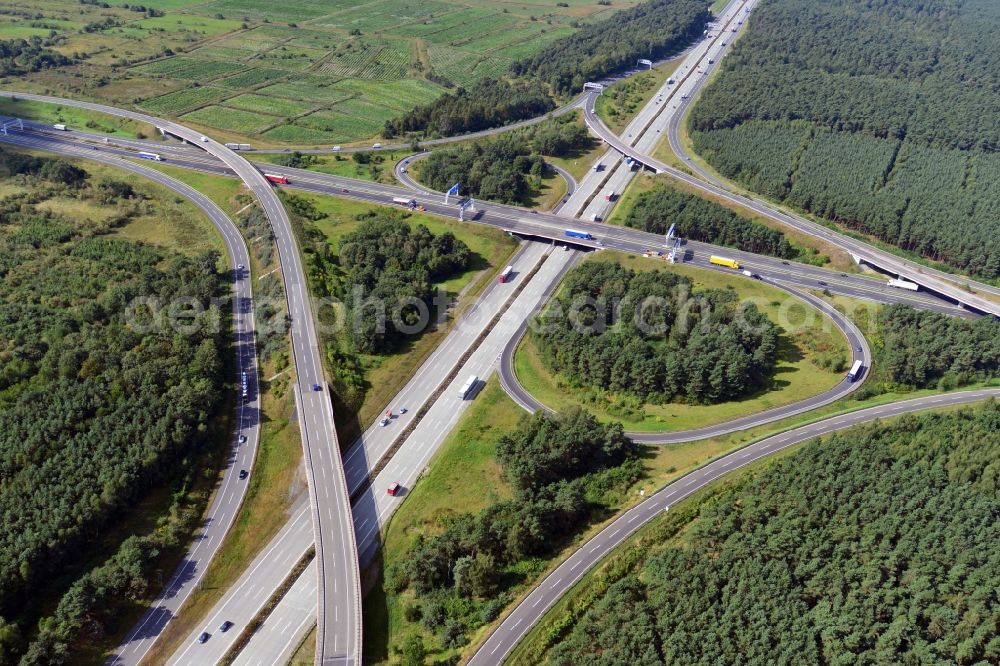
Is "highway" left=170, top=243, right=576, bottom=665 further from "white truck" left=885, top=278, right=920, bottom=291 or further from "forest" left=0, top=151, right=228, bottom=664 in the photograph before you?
"white truck" left=885, top=278, right=920, bottom=291

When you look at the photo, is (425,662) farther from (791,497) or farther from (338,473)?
(791,497)

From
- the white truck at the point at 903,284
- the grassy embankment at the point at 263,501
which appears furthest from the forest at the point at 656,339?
the grassy embankment at the point at 263,501

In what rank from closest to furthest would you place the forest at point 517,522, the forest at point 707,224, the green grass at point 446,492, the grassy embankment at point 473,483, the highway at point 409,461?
the highway at point 409,461 < the green grass at point 446,492 < the grassy embankment at point 473,483 < the forest at point 517,522 < the forest at point 707,224

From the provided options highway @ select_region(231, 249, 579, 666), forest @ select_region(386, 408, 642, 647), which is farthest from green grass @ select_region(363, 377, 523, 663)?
forest @ select_region(386, 408, 642, 647)

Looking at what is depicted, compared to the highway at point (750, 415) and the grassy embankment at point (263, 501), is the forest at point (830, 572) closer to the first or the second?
the highway at point (750, 415)

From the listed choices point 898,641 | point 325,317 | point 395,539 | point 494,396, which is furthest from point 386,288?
point 898,641
